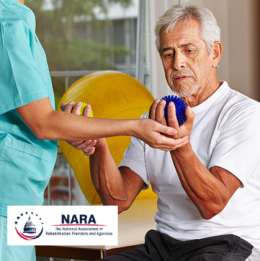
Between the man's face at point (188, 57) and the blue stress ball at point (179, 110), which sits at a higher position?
the man's face at point (188, 57)

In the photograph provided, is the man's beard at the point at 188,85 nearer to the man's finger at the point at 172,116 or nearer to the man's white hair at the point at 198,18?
the man's white hair at the point at 198,18

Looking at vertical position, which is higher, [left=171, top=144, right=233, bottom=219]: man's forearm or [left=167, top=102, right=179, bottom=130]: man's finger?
[left=167, top=102, right=179, bottom=130]: man's finger

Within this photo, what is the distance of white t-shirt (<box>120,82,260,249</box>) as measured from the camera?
0.92 m

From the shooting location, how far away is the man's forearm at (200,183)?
0.85 m

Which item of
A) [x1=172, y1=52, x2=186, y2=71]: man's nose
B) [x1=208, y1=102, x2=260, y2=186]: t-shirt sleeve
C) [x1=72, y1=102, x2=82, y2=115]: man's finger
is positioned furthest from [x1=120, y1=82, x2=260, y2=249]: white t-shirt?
[x1=72, y1=102, x2=82, y2=115]: man's finger

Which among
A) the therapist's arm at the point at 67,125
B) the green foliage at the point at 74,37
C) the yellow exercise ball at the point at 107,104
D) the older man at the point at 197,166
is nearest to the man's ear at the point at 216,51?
the older man at the point at 197,166

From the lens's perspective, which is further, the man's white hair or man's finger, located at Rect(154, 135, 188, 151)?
the man's white hair

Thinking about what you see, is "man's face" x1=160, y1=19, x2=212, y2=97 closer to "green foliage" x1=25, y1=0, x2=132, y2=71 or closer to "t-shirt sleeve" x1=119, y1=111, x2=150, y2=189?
"t-shirt sleeve" x1=119, y1=111, x2=150, y2=189

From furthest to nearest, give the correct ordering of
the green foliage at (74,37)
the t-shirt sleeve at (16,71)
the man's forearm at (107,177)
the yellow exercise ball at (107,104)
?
the green foliage at (74,37), the yellow exercise ball at (107,104), the man's forearm at (107,177), the t-shirt sleeve at (16,71)

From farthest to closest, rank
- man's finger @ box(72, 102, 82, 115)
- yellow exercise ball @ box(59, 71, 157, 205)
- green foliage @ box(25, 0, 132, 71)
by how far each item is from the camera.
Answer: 1. green foliage @ box(25, 0, 132, 71)
2. yellow exercise ball @ box(59, 71, 157, 205)
3. man's finger @ box(72, 102, 82, 115)

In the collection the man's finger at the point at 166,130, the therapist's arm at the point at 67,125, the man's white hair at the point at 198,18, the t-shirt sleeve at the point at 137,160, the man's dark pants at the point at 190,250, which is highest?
the man's white hair at the point at 198,18

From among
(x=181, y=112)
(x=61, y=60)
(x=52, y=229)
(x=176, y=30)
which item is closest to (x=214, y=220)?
(x=181, y=112)

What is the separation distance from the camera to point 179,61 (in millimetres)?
1108

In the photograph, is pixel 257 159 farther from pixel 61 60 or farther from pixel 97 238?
pixel 61 60
